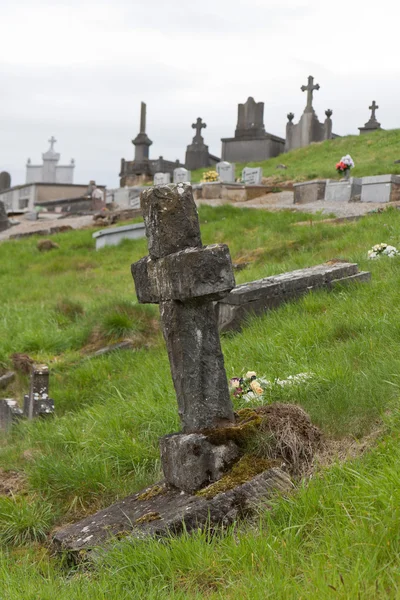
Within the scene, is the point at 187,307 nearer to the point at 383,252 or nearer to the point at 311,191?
the point at 383,252

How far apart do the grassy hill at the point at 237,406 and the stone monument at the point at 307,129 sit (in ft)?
81.3

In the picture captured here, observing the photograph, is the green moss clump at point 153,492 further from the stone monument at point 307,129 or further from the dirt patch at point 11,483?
the stone monument at point 307,129

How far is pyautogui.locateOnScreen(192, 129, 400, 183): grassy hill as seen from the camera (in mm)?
22175

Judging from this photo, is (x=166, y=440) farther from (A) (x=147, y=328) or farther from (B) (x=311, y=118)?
(B) (x=311, y=118)

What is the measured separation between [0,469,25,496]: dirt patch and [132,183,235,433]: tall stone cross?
123 cm

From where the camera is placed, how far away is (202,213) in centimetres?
1667

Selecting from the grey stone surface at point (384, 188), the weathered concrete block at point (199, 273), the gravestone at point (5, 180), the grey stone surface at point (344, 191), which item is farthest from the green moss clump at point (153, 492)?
the gravestone at point (5, 180)

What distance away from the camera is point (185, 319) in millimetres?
3719

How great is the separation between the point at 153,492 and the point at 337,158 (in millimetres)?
24339

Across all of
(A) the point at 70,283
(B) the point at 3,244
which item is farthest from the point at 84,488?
(B) the point at 3,244

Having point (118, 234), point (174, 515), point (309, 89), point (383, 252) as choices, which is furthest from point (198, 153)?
point (174, 515)

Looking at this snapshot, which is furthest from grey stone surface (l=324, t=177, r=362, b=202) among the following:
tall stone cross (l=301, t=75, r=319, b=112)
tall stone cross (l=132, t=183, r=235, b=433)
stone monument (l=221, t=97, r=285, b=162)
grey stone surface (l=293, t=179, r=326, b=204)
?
tall stone cross (l=301, t=75, r=319, b=112)

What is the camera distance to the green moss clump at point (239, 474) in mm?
3267

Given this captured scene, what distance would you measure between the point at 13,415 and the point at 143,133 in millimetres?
32134
